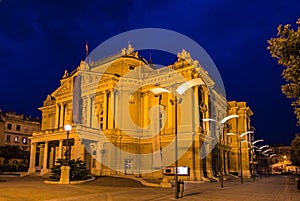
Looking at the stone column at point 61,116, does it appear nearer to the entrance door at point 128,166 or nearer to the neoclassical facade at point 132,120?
the neoclassical facade at point 132,120

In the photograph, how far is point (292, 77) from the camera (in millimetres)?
10617

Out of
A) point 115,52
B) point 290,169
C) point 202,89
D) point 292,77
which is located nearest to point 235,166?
point 202,89

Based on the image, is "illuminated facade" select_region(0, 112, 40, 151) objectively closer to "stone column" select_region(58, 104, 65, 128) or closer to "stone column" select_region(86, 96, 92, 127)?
"stone column" select_region(58, 104, 65, 128)

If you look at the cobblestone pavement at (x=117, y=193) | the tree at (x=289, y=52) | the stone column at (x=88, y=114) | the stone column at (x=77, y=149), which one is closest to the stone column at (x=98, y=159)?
the stone column at (x=77, y=149)

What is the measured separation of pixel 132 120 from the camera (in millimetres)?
44562

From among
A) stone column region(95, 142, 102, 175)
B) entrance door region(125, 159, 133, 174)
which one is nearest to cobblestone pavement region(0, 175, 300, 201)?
stone column region(95, 142, 102, 175)

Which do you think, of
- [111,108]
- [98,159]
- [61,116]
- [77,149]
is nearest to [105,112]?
[111,108]

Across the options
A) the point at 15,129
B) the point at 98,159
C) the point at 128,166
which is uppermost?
the point at 15,129

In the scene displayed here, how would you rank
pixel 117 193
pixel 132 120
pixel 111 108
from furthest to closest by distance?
pixel 132 120 → pixel 111 108 → pixel 117 193

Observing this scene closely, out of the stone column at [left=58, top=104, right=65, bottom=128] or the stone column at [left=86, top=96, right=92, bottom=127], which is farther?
the stone column at [left=58, top=104, right=65, bottom=128]

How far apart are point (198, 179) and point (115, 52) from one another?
25891mm

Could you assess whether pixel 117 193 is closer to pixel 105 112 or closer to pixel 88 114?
pixel 105 112

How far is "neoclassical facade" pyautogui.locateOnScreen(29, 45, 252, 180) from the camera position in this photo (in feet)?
130

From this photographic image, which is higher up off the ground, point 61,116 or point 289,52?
point 61,116
